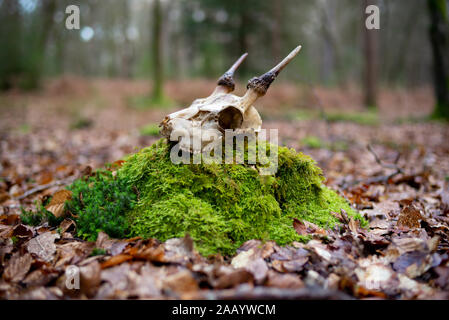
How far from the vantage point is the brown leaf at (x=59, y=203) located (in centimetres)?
270

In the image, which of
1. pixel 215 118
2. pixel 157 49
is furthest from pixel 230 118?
pixel 157 49

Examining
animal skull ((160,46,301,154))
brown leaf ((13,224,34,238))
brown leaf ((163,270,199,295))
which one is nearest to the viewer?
brown leaf ((163,270,199,295))

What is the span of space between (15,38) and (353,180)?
18.6 metres


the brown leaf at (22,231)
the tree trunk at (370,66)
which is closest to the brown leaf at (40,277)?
the brown leaf at (22,231)

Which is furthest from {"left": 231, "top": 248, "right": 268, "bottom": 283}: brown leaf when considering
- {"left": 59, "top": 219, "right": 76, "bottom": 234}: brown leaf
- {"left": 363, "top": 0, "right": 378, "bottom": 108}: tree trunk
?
{"left": 363, "top": 0, "right": 378, "bottom": 108}: tree trunk

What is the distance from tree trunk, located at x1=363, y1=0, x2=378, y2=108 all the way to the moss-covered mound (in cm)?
1389

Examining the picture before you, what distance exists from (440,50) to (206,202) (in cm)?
1111

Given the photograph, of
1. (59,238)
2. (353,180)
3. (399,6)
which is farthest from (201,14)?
(399,6)

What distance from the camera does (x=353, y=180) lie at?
4.31 metres

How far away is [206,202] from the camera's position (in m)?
2.40

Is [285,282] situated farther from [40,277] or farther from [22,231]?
[22,231]

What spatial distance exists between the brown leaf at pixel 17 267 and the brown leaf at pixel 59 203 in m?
0.68

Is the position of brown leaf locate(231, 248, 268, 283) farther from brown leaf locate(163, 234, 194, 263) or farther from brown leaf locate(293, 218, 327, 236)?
brown leaf locate(293, 218, 327, 236)

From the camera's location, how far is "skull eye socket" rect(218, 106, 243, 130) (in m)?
2.49
